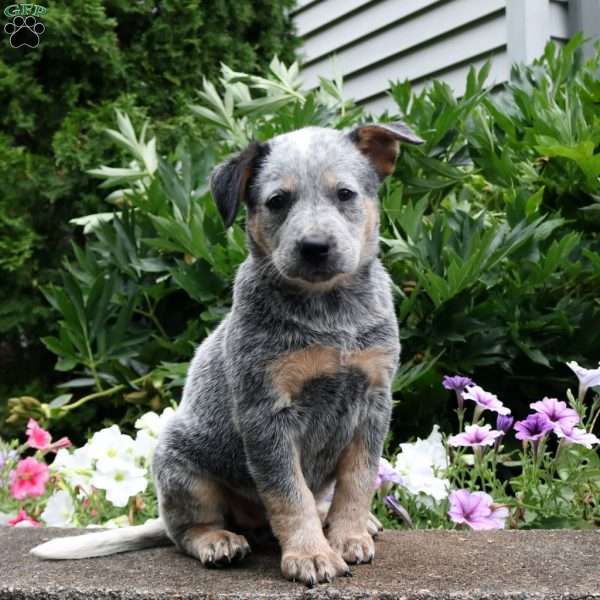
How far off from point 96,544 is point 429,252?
2.01 meters

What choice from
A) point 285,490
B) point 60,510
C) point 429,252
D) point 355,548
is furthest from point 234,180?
point 60,510

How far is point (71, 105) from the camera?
6344mm

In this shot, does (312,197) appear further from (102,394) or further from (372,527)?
(102,394)

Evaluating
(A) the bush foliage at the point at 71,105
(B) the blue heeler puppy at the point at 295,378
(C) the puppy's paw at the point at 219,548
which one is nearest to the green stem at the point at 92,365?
(A) the bush foliage at the point at 71,105

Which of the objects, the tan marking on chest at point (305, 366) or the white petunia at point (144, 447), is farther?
the white petunia at point (144, 447)

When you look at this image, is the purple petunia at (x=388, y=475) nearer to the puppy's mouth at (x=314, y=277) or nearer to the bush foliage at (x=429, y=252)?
the bush foliage at (x=429, y=252)

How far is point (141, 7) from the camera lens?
6.59 m

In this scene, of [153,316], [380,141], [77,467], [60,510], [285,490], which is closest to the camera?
[285,490]

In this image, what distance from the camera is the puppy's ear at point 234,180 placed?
263cm

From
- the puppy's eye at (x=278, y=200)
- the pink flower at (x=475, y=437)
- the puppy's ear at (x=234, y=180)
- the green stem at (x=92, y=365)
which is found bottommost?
the pink flower at (x=475, y=437)

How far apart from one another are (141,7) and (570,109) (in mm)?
3557

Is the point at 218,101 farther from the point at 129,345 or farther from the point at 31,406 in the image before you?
the point at 31,406

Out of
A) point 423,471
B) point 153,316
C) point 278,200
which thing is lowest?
point 423,471
